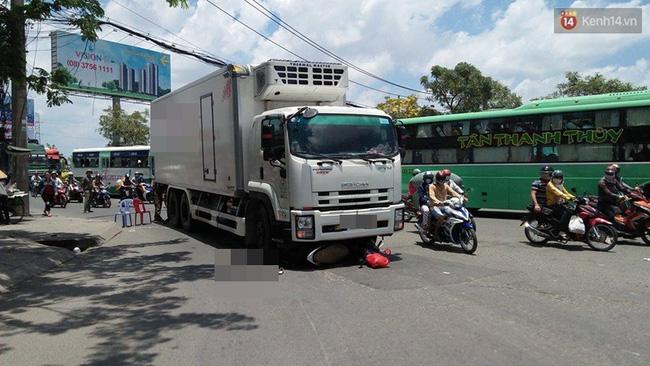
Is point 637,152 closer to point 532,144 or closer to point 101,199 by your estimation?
point 532,144

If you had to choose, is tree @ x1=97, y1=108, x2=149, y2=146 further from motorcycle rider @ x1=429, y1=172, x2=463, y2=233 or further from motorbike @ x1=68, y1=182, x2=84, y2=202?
motorcycle rider @ x1=429, y1=172, x2=463, y2=233

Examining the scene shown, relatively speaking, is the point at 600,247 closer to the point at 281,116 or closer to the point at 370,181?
the point at 370,181

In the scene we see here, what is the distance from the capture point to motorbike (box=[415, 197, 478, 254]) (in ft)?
31.5

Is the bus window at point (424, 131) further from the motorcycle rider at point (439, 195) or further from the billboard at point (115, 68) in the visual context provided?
the billboard at point (115, 68)

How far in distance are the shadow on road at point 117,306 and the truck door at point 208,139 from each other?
209cm

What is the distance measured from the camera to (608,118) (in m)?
13.8

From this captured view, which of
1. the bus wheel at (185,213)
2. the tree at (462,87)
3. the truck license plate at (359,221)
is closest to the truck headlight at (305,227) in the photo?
the truck license plate at (359,221)

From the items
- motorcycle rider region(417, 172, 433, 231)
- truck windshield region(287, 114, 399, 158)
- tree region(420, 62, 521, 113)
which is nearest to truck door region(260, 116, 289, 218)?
truck windshield region(287, 114, 399, 158)

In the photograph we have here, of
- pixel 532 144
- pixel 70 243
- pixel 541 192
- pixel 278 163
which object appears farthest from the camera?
pixel 532 144

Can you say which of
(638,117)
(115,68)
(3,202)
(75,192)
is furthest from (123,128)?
(638,117)

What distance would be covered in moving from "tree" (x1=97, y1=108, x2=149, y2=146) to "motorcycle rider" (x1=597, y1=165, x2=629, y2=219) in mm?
49473

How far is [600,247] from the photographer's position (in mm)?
9812

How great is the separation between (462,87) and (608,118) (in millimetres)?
23055

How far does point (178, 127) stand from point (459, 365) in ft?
35.7
